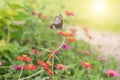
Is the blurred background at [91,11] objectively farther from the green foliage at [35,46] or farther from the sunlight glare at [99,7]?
the green foliage at [35,46]

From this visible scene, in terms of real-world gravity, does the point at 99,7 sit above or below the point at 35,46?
above

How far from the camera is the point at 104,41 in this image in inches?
206

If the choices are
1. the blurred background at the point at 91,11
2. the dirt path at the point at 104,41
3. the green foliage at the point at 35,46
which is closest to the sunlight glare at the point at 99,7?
the blurred background at the point at 91,11

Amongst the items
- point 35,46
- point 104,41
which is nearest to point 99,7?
point 104,41

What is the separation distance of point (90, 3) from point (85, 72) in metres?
4.32

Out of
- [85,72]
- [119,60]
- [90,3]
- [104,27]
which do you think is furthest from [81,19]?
[85,72]

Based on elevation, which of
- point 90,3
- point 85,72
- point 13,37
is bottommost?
point 85,72

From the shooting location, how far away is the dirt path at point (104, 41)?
4615 millimetres

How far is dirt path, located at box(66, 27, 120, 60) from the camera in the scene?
15.1ft

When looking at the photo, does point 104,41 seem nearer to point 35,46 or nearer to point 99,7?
point 35,46

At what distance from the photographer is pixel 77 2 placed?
26.0 ft

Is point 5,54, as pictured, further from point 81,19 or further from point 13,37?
point 81,19

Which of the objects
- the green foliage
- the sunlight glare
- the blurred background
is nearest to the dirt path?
the green foliage

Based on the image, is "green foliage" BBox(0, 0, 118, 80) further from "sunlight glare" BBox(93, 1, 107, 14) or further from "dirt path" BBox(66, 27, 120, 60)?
"sunlight glare" BBox(93, 1, 107, 14)
